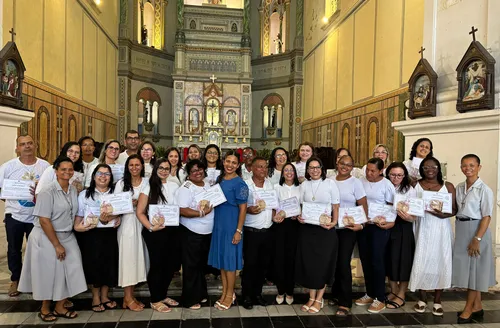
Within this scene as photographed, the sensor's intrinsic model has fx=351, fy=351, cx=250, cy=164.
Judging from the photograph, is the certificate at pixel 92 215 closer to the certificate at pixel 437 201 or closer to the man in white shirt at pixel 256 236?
the man in white shirt at pixel 256 236

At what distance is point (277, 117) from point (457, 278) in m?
15.1

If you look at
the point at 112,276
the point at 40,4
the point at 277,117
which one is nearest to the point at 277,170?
the point at 112,276

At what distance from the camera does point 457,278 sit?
3916 mm

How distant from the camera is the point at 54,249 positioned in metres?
3.52

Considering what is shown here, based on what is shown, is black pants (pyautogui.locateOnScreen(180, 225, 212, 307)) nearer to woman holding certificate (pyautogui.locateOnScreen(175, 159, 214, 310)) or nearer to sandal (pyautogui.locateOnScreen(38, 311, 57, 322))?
woman holding certificate (pyautogui.locateOnScreen(175, 159, 214, 310))

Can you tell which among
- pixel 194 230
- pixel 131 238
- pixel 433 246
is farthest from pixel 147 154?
pixel 433 246

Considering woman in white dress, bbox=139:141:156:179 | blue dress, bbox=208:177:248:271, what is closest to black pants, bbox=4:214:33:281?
woman in white dress, bbox=139:141:156:179

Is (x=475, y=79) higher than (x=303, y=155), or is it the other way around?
(x=475, y=79)

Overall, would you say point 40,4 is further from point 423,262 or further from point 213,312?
point 423,262

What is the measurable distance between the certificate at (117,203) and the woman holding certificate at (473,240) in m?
3.57

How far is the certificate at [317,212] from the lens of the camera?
3.73m

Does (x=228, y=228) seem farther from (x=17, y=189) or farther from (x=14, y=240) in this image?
(x=14, y=240)

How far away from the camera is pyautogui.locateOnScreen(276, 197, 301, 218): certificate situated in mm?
3879

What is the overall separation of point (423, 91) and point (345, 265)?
3857mm
